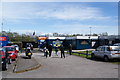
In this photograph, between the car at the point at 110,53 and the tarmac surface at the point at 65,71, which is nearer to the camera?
the tarmac surface at the point at 65,71

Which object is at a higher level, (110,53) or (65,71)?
(110,53)

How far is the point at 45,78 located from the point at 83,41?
37550mm

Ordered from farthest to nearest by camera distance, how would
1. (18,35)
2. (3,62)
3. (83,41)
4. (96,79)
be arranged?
(18,35) → (83,41) → (3,62) → (96,79)

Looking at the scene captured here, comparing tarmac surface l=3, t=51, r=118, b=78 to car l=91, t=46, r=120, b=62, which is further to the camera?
car l=91, t=46, r=120, b=62

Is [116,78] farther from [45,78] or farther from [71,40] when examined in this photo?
[71,40]

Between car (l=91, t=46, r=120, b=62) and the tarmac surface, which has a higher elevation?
car (l=91, t=46, r=120, b=62)

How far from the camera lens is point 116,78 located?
32.0 feet

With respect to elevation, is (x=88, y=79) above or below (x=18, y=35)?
below

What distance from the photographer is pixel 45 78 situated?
974 centimetres

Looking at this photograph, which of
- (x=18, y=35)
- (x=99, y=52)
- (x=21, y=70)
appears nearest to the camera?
(x=21, y=70)

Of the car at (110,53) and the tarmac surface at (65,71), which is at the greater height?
the car at (110,53)

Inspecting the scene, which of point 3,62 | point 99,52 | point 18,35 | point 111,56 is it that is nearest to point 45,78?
point 3,62

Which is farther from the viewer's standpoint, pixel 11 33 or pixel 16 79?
pixel 11 33

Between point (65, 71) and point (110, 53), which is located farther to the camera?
point (110, 53)
